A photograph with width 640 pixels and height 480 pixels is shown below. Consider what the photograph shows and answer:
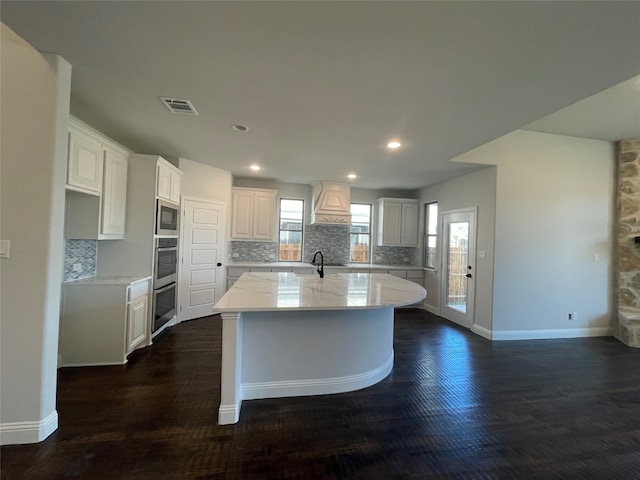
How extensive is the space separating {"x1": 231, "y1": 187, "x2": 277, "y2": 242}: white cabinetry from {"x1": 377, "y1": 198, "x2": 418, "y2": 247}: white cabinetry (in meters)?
2.31

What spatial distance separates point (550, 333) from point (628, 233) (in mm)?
1887

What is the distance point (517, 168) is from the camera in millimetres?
3977

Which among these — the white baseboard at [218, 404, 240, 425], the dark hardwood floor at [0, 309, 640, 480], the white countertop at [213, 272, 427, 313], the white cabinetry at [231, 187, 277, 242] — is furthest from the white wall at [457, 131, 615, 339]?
the white baseboard at [218, 404, 240, 425]

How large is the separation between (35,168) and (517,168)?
520 cm

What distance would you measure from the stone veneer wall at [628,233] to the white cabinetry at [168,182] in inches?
258

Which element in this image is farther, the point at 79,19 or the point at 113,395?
the point at 113,395

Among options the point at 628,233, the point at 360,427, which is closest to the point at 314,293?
the point at 360,427

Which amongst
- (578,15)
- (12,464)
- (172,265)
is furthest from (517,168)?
(12,464)

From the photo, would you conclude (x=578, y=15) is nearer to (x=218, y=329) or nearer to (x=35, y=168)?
(x=35, y=168)

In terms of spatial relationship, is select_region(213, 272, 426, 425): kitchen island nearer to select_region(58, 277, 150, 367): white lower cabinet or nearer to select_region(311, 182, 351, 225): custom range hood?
select_region(58, 277, 150, 367): white lower cabinet

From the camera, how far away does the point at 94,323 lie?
9.36 ft

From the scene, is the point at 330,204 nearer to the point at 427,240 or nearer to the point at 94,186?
the point at 427,240

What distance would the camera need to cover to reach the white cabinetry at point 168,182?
3541mm

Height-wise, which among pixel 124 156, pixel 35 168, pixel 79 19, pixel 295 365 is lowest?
pixel 295 365
